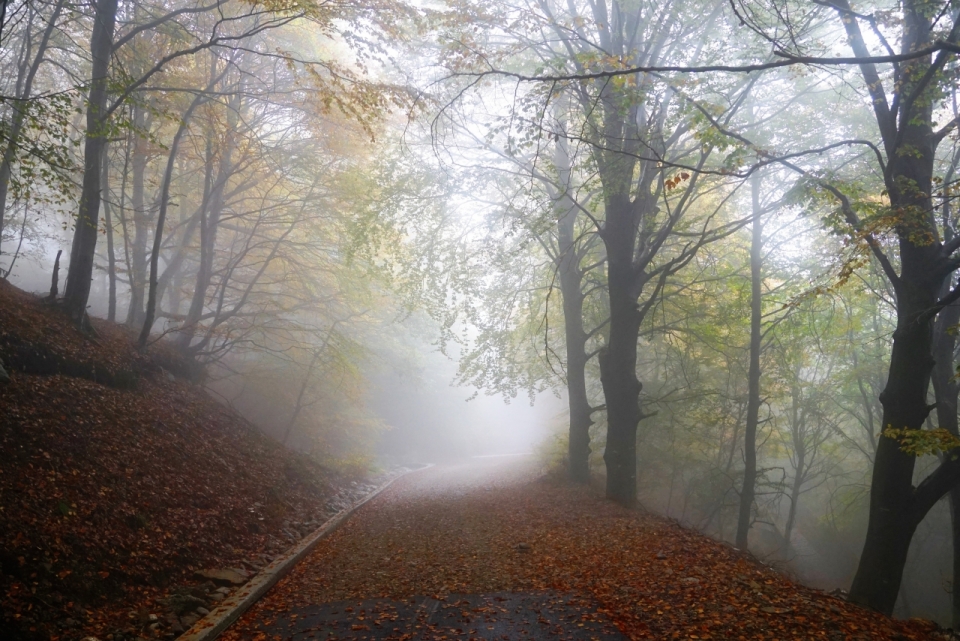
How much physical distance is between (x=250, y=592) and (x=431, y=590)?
192cm

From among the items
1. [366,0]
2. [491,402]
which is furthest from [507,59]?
[491,402]

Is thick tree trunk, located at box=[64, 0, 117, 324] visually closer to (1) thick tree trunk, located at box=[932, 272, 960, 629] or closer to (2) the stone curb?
(2) the stone curb

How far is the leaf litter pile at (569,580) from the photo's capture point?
4953 millimetres

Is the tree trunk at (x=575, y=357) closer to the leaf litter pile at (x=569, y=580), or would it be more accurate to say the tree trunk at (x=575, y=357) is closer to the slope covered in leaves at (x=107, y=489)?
the leaf litter pile at (x=569, y=580)

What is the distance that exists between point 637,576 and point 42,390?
24.5 feet

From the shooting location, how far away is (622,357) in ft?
35.1

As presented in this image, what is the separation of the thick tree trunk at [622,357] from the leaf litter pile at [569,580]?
76 cm

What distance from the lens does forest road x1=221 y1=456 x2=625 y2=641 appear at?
16.9ft

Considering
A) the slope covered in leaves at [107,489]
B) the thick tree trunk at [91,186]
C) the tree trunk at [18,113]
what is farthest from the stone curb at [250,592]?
the thick tree trunk at [91,186]

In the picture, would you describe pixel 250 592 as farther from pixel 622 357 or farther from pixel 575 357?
pixel 575 357

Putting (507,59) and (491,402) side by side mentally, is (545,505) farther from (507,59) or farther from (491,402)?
(491,402)

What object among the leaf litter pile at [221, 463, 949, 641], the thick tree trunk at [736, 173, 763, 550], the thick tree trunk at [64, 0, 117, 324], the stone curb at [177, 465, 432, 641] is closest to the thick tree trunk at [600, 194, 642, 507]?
the leaf litter pile at [221, 463, 949, 641]

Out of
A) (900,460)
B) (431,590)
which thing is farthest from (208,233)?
(900,460)

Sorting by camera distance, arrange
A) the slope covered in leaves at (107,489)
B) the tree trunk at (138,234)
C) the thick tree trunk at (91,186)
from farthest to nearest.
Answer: the tree trunk at (138,234) < the thick tree trunk at (91,186) < the slope covered in leaves at (107,489)
